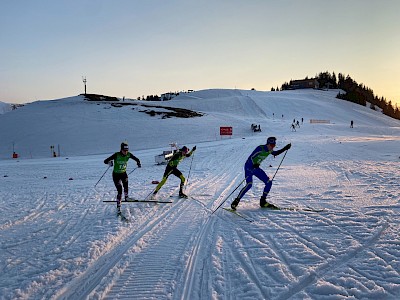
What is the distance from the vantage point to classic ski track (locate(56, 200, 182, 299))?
15.3ft

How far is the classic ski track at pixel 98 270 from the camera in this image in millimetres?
4672

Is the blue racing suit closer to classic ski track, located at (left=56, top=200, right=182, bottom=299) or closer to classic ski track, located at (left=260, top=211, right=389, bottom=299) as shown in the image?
classic ski track, located at (left=260, top=211, right=389, bottom=299)

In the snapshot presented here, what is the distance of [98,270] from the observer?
5.36 metres

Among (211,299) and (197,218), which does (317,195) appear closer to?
(197,218)

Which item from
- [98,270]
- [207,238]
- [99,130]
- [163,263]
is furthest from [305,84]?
[98,270]

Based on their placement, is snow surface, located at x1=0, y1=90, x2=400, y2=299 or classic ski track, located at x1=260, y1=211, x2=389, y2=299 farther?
snow surface, located at x1=0, y1=90, x2=400, y2=299

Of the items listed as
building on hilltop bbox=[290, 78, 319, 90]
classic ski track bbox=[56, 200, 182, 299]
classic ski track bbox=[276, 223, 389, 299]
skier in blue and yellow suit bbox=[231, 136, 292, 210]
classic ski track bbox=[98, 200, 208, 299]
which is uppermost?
building on hilltop bbox=[290, 78, 319, 90]

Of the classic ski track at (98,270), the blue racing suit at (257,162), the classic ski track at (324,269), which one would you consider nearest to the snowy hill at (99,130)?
the blue racing suit at (257,162)

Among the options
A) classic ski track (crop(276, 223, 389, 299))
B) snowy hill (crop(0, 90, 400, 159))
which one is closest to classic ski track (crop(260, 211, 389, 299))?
classic ski track (crop(276, 223, 389, 299))

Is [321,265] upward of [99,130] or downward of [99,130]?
downward

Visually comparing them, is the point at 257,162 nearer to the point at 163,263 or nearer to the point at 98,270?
the point at 163,263

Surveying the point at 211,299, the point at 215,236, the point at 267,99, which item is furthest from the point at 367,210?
the point at 267,99

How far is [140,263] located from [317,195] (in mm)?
6875

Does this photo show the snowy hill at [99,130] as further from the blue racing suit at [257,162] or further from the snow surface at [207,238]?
the blue racing suit at [257,162]
